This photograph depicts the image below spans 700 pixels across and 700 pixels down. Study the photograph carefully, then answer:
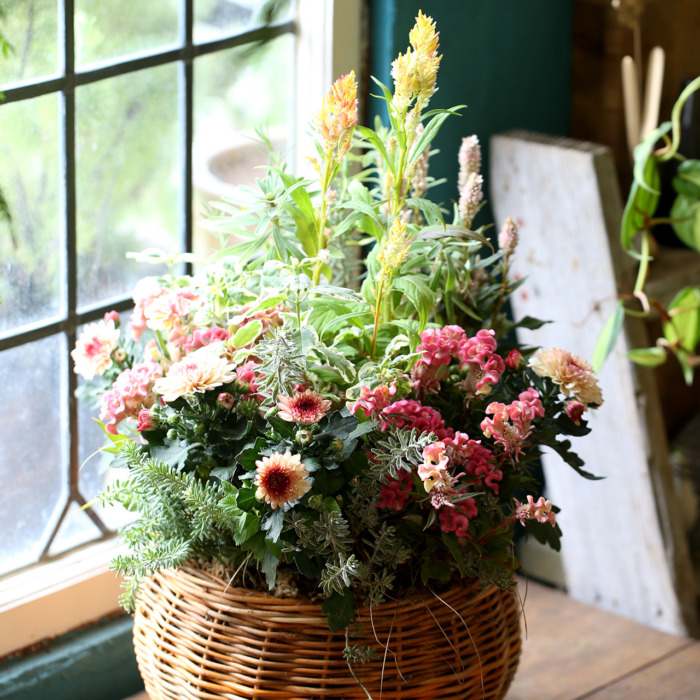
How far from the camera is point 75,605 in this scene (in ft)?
3.74

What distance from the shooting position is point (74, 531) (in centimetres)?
119

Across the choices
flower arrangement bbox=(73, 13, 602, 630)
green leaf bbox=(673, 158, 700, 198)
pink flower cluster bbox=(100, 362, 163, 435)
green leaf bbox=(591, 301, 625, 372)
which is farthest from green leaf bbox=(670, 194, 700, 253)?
A: pink flower cluster bbox=(100, 362, 163, 435)

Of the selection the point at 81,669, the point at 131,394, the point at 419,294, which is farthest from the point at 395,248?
the point at 81,669

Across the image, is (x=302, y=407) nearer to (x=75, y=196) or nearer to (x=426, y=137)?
(x=426, y=137)

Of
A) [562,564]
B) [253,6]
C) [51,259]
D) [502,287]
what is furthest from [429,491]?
[562,564]

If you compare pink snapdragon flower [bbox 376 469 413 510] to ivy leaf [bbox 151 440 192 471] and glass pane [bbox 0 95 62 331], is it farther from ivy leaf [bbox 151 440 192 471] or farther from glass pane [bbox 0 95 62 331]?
glass pane [bbox 0 95 62 331]

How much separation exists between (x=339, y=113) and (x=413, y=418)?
0.27 m

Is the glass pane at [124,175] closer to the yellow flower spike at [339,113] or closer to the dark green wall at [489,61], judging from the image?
the dark green wall at [489,61]

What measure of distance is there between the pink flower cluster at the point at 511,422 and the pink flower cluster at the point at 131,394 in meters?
0.31

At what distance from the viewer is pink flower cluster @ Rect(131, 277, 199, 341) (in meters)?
0.86

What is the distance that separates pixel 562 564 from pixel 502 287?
0.71m

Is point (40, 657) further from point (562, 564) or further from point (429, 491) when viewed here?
point (562, 564)

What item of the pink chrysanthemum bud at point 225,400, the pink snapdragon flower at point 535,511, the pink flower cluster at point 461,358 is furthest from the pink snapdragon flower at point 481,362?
the pink chrysanthemum bud at point 225,400

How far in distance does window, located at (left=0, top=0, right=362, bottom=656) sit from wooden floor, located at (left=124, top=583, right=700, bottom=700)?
295mm
